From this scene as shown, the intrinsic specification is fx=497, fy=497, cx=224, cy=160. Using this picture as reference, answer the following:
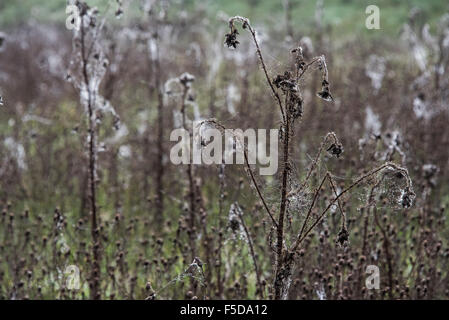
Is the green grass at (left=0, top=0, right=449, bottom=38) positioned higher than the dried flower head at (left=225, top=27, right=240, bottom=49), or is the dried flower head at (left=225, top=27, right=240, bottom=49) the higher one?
the green grass at (left=0, top=0, right=449, bottom=38)

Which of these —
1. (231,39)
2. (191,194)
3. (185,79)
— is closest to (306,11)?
(185,79)

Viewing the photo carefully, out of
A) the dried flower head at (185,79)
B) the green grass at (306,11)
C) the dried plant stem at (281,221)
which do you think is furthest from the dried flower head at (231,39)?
the green grass at (306,11)

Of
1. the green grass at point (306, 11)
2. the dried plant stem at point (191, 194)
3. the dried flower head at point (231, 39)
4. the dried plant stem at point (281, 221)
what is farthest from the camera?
the green grass at point (306, 11)

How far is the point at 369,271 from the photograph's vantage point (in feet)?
9.26

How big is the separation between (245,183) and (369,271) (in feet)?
5.18

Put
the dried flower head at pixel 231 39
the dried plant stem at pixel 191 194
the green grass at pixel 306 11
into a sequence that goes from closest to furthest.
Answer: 1. the dried flower head at pixel 231 39
2. the dried plant stem at pixel 191 194
3. the green grass at pixel 306 11

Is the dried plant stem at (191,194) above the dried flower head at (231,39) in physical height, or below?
below

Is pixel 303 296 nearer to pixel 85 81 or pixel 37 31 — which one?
pixel 85 81

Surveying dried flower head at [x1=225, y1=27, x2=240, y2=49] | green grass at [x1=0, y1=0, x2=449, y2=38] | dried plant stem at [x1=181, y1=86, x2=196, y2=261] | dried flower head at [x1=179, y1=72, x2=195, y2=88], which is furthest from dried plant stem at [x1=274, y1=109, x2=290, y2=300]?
green grass at [x1=0, y1=0, x2=449, y2=38]

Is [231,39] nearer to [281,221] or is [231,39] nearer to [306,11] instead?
[281,221]

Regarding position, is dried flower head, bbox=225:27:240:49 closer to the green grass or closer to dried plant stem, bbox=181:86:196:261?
dried plant stem, bbox=181:86:196:261

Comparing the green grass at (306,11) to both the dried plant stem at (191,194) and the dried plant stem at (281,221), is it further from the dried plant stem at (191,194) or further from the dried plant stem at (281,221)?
the dried plant stem at (281,221)

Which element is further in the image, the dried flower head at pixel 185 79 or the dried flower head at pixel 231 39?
the dried flower head at pixel 185 79
